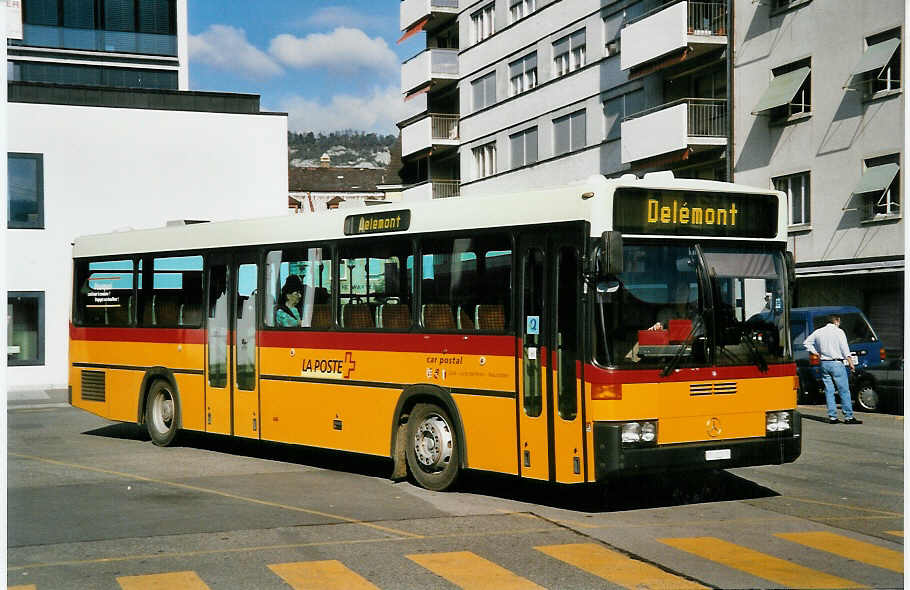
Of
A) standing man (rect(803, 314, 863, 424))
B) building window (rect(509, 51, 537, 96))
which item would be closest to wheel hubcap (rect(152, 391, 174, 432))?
standing man (rect(803, 314, 863, 424))

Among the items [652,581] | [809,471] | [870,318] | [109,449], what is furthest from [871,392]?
[652,581]

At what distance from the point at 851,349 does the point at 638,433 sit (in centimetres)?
1526

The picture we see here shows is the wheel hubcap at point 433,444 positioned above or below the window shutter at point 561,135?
below

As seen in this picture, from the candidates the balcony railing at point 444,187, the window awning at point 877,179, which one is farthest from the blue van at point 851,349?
the balcony railing at point 444,187

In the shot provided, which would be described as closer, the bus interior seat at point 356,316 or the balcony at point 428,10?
the bus interior seat at point 356,316

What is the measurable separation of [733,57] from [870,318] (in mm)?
9697

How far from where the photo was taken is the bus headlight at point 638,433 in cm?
1045

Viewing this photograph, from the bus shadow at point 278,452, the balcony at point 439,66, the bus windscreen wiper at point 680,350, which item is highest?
the balcony at point 439,66

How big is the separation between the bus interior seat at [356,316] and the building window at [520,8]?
3475 centimetres

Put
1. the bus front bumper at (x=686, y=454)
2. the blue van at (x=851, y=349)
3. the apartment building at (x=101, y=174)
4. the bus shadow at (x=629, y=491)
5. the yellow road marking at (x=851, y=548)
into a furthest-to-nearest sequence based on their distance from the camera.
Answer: the apartment building at (x=101, y=174) → the blue van at (x=851, y=349) → the bus shadow at (x=629, y=491) → the bus front bumper at (x=686, y=454) → the yellow road marking at (x=851, y=548)

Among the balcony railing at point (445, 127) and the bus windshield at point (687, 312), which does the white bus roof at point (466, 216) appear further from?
the balcony railing at point (445, 127)

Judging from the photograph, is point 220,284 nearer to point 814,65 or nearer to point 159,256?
point 159,256

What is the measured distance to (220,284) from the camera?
1600 cm

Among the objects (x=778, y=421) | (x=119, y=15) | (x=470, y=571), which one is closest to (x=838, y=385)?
(x=778, y=421)
